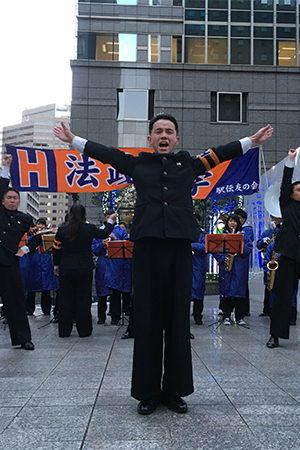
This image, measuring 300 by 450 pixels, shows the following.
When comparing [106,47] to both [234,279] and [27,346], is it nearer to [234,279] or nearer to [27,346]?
[234,279]

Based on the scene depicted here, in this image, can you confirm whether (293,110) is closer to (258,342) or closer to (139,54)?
(139,54)

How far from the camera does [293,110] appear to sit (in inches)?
1260

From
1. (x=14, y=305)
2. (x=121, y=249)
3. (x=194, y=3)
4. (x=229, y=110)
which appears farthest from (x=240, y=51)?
(x=14, y=305)

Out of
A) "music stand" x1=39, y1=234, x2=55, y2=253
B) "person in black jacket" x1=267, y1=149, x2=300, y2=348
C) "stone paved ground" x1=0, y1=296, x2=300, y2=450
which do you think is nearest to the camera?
"stone paved ground" x1=0, y1=296, x2=300, y2=450

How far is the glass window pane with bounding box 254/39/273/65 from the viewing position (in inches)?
1294

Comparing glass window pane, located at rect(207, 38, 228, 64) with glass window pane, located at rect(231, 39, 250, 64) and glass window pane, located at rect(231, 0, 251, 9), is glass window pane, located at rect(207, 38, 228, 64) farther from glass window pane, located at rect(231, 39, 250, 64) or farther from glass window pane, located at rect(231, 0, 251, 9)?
glass window pane, located at rect(231, 0, 251, 9)

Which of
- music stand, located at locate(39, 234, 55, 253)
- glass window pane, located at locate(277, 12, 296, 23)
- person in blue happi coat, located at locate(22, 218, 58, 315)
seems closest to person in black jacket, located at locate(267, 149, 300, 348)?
music stand, located at locate(39, 234, 55, 253)

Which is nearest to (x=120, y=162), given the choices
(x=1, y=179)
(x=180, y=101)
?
(x=1, y=179)

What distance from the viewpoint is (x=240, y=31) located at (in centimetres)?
3306

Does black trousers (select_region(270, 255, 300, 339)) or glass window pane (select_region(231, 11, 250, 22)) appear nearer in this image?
black trousers (select_region(270, 255, 300, 339))

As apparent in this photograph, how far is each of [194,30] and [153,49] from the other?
10.4 ft

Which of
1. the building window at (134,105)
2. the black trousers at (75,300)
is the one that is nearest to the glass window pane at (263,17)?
the building window at (134,105)

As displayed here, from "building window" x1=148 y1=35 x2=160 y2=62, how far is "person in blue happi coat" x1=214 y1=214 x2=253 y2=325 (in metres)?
25.7

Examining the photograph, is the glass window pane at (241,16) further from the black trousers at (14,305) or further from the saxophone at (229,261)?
the black trousers at (14,305)
